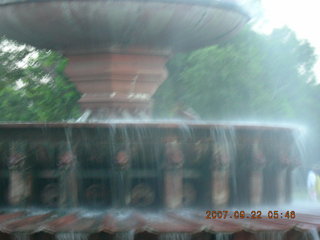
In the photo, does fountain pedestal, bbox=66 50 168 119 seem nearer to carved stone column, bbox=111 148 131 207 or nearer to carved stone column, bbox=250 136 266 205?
carved stone column, bbox=111 148 131 207

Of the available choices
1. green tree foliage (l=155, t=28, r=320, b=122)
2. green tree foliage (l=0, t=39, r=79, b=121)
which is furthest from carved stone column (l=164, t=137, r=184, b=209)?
green tree foliage (l=155, t=28, r=320, b=122)

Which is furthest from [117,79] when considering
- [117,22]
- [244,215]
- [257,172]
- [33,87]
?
[33,87]

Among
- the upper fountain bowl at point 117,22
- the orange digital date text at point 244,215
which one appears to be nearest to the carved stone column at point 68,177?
the orange digital date text at point 244,215

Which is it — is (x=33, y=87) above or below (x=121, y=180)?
above

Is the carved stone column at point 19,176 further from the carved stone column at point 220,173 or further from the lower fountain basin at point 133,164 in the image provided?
the carved stone column at point 220,173

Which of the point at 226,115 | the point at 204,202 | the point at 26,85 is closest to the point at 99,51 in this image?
the point at 204,202

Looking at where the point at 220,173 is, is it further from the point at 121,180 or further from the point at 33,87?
the point at 33,87

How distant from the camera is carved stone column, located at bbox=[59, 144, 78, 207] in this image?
13.7 feet

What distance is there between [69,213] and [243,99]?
13.1m

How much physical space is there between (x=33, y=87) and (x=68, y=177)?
10.0 metres

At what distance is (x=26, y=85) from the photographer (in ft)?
45.9

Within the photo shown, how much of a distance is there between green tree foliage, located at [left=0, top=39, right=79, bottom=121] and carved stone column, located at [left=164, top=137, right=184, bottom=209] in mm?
7266

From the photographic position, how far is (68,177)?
4.23 meters

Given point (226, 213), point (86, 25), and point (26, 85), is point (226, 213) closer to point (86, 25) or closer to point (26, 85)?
point (86, 25)
